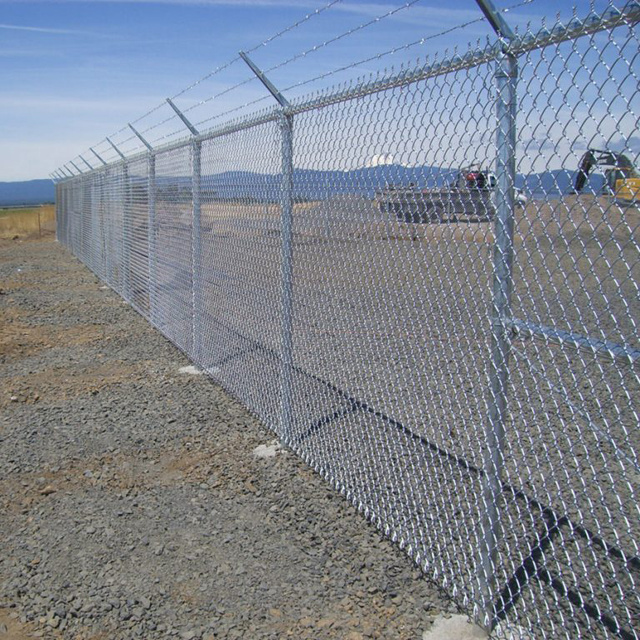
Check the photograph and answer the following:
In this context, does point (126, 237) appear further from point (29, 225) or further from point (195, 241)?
point (29, 225)

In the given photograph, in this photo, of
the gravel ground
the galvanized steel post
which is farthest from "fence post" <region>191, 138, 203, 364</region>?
the gravel ground

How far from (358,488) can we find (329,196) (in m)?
1.78

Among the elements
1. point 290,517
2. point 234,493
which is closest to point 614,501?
point 290,517

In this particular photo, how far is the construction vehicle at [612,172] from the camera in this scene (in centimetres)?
210

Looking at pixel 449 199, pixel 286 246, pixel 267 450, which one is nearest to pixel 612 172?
pixel 449 199

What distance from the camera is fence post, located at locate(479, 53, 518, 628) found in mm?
2564

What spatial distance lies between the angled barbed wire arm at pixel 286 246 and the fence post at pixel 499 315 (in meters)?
2.14

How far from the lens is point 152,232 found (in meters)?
8.66

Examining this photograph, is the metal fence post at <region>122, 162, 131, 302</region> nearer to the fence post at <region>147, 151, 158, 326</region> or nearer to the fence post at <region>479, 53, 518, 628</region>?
the fence post at <region>147, 151, 158, 326</region>

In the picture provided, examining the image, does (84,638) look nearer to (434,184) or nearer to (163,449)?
(163,449)

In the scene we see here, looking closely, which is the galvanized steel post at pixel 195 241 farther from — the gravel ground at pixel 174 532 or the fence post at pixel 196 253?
the gravel ground at pixel 174 532

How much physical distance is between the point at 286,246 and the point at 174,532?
2.00 m

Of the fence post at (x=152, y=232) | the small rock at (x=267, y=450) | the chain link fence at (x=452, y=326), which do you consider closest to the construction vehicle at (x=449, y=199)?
the chain link fence at (x=452, y=326)

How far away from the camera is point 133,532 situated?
3900 millimetres
